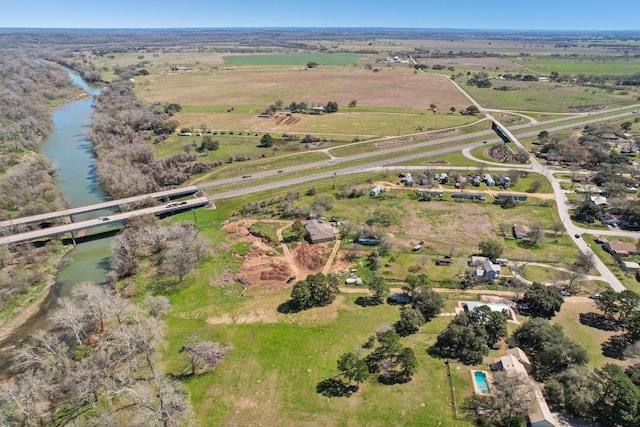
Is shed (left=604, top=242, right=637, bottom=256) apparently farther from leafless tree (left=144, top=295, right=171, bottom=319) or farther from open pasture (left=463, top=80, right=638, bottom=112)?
open pasture (left=463, top=80, right=638, bottom=112)

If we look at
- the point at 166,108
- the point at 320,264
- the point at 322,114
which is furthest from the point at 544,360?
the point at 166,108

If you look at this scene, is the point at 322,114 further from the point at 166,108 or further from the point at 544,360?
the point at 544,360

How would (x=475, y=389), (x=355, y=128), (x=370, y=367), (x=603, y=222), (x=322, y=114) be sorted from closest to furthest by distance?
(x=475, y=389) → (x=370, y=367) → (x=603, y=222) → (x=355, y=128) → (x=322, y=114)

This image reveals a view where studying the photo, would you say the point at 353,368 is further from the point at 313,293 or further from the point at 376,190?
the point at 376,190

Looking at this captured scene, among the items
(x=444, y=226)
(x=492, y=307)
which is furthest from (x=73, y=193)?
(x=492, y=307)

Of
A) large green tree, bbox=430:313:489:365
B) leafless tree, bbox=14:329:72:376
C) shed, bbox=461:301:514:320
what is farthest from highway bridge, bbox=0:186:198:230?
large green tree, bbox=430:313:489:365
